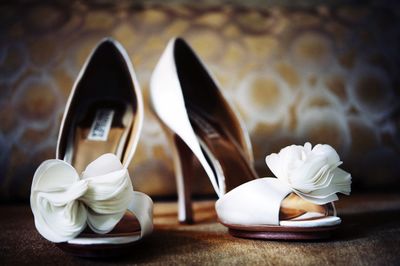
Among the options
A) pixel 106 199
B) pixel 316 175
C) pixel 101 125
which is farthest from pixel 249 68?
pixel 106 199

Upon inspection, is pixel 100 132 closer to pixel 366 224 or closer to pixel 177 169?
pixel 177 169

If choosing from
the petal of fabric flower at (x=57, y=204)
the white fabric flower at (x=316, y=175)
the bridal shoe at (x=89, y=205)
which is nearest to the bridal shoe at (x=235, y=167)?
the white fabric flower at (x=316, y=175)

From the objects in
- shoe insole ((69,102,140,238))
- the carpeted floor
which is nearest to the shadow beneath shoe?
the carpeted floor

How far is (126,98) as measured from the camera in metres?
0.87

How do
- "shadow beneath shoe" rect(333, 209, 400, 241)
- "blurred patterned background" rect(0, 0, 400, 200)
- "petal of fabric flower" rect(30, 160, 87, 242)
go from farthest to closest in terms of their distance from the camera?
"blurred patterned background" rect(0, 0, 400, 200) < "shadow beneath shoe" rect(333, 209, 400, 241) < "petal of fabric flower" rect(30, 160, 87, 242)

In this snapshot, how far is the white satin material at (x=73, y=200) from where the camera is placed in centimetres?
46

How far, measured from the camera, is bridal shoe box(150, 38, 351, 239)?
21.6 inches

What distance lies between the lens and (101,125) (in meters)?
0.82

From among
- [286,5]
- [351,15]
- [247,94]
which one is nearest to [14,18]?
[247,94]

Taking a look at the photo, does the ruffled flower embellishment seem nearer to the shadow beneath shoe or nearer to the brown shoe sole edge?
the brown shoe sole edge

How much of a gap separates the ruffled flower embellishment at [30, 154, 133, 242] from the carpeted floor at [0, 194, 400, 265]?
0.04 m

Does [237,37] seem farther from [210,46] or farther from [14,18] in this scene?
[14,18]

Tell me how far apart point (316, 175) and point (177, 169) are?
1.23 feet

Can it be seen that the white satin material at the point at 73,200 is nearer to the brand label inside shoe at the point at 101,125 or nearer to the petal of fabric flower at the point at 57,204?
the petal of fabric flower at the point at 57,204
